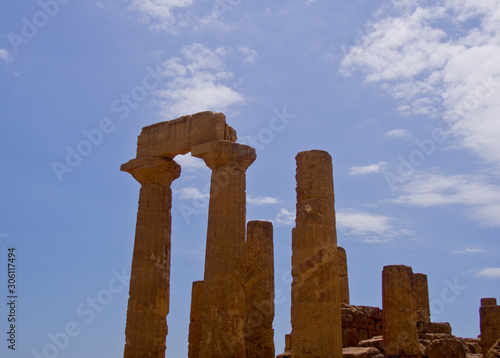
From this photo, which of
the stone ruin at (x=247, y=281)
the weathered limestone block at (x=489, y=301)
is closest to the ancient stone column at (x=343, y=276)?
the stone ruin at (x=247, y=281)

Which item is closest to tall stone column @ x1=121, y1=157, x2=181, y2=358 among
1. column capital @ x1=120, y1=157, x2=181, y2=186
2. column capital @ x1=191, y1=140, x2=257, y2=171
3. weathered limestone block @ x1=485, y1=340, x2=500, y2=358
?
column capital @ x1=120, y1=157, x2=181, y2=186

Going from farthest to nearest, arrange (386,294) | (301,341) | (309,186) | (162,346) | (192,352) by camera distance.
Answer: (192,352)
(162,346)
(386,294)
(309,186)
(301,341)

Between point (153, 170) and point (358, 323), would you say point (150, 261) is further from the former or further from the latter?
point (358, 323)

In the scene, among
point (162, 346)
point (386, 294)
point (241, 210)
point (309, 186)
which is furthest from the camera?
point (162, 346)

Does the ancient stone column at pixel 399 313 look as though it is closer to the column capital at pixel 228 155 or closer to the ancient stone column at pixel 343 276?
the column capital at pixel 228 155

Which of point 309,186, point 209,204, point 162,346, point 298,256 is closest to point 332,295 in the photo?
point 298,256

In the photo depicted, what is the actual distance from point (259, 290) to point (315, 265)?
6.06 m

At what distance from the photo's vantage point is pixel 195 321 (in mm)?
20375

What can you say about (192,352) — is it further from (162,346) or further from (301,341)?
(301,341)

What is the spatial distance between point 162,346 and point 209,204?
5.20 m

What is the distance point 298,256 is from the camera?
1355 cm

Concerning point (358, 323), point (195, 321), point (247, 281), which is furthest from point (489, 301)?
point (195, 321)

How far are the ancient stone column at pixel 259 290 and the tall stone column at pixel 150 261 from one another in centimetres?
299

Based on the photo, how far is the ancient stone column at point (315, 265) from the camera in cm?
1273
